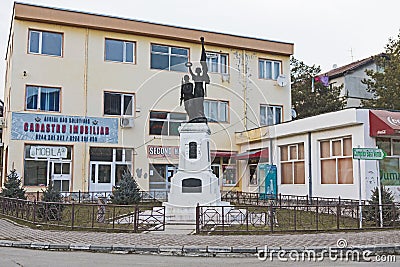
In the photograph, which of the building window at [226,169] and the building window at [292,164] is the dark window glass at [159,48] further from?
the building window at [292,164]

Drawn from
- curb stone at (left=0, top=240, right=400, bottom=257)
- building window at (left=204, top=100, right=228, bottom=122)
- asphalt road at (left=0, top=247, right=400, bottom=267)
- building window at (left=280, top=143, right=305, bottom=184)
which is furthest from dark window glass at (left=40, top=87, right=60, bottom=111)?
asphalt road at (left=0, top=247, right=400, bottom=267)

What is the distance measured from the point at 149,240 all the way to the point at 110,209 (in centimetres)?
467

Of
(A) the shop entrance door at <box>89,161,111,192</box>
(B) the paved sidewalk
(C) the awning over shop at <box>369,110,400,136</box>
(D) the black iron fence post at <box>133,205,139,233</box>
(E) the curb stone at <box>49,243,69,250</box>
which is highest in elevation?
(C) the awning over shop at <box>369,110,400,136</box>

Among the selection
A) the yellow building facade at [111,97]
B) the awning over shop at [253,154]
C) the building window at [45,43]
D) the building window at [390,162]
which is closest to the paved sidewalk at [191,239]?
the building window at [390,162]

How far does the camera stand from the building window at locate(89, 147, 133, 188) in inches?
1085

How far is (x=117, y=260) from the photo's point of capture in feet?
31.1

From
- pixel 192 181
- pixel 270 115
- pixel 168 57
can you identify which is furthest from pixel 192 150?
pixel 270 115

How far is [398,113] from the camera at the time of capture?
Result: 19.3 meters

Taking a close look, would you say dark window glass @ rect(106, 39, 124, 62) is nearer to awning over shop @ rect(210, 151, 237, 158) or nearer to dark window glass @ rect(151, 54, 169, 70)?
dark window glass @ rect(151, 54, 169, 70)

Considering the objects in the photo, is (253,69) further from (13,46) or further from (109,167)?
(13,46)

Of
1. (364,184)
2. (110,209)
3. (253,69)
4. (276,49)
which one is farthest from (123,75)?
(364,184)

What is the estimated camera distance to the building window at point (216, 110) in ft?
103

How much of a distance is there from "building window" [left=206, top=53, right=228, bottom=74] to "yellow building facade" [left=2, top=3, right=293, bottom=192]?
72 mm

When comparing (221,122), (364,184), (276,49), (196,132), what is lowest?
(364,184)
